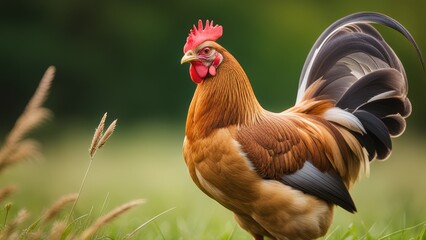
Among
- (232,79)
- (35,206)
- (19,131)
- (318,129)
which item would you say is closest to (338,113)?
(318,129)

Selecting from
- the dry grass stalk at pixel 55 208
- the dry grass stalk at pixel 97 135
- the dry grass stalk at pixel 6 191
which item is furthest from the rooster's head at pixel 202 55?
the dry grass stalk at pixel 6 191

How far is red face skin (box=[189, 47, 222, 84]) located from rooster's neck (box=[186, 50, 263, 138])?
0.10 ft

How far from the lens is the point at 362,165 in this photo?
133 inches

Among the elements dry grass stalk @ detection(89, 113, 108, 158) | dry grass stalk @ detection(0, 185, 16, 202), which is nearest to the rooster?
dry grass stalk @ detection(89, 113, 108, 158)

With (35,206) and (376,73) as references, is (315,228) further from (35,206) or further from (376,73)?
(35,206)

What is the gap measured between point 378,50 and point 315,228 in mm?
1160

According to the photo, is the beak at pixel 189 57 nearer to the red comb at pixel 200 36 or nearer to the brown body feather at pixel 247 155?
the red comb at pixel 200 36

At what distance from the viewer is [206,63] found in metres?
2.85

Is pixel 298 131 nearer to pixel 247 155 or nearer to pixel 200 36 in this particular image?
pixel 247 155

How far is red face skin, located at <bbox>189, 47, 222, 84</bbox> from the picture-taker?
112 inches

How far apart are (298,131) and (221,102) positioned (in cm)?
46

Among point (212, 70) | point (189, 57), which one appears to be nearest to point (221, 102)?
point (212, 70)

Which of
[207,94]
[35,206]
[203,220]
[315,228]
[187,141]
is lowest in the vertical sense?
[35,206]

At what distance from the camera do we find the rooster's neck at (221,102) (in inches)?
112
